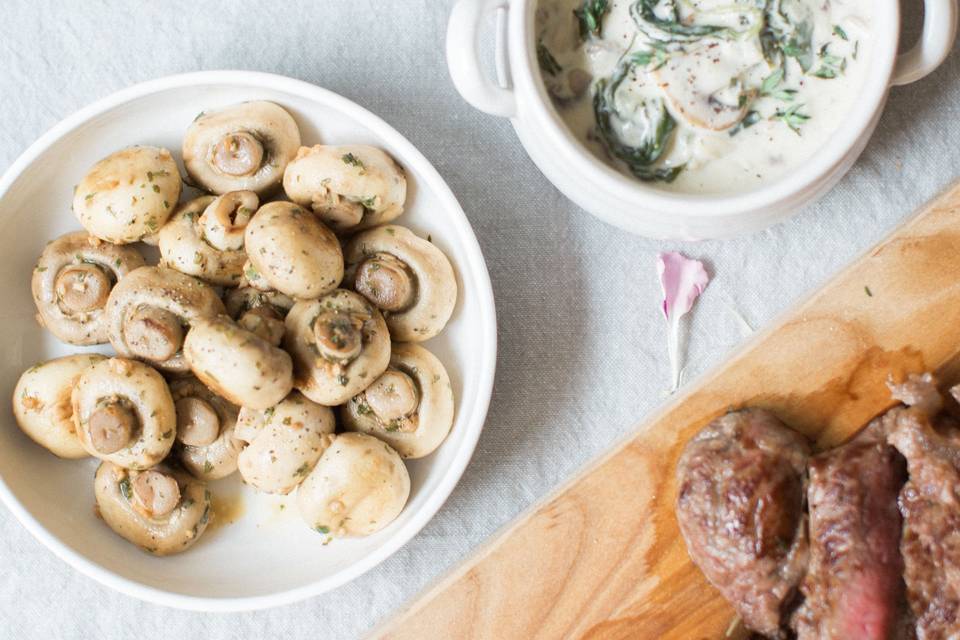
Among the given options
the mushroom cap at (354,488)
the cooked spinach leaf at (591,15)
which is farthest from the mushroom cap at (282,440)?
the cooked spinach leaf at (591,15)

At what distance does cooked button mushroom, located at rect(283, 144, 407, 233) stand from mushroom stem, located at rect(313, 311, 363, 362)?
154mm

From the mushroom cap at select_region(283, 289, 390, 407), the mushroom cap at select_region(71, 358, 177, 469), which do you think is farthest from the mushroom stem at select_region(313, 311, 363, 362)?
the mushroom cap at select_region(71, 358, 177, 469)

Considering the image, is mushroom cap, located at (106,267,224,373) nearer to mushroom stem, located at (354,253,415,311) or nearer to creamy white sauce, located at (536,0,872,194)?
mushroom stem, located at (354,253,415,311)

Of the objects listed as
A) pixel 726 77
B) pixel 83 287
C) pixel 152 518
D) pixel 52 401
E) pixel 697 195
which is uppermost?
pixel 726 77

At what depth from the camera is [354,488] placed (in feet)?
4.83

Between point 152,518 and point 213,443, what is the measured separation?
0.43 ft

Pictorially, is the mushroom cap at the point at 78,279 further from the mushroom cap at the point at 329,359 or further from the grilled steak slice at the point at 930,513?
the grilled steak slice at the point at 930,513

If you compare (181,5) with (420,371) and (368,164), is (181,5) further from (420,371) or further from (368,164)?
(420,371)

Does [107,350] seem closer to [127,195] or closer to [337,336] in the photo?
[127,195]

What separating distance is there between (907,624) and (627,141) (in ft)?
2.46

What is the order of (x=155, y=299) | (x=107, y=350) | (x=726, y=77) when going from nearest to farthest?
(x=726, y=77) → (x=155, y=299) → (x=107, y=350)

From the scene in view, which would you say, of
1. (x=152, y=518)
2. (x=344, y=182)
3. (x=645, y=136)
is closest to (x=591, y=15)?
(x=645, y=136)

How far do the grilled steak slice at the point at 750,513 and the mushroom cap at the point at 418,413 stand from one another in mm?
348

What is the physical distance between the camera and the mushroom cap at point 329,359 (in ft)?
4.72
